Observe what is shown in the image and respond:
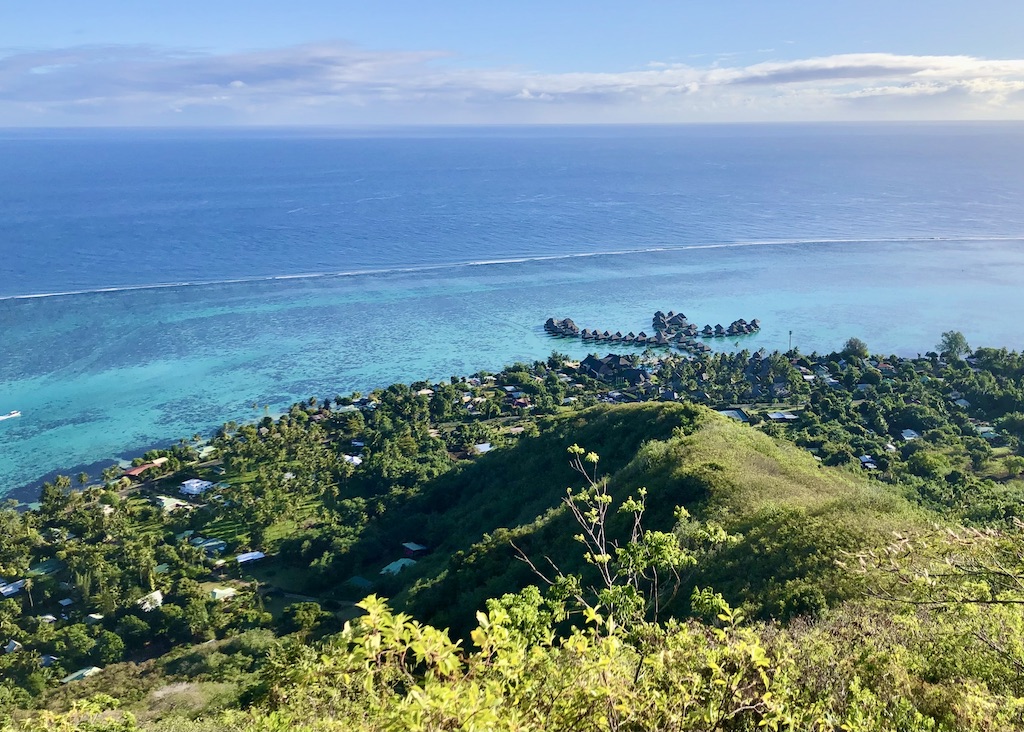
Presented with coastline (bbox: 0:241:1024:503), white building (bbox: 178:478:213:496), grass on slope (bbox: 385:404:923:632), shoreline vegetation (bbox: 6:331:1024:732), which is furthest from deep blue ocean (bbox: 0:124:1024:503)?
grass on slope (bbox: 385:404:923:632)

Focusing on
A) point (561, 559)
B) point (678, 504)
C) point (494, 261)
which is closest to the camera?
point (561, 559)

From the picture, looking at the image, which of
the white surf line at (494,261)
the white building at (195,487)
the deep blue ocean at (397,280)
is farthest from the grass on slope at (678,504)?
the white surf line at (494,261)

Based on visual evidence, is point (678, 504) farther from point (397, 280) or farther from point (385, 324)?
point (397, 280)

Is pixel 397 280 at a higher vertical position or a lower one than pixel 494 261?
lower

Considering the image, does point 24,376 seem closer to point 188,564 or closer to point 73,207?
point 188,564

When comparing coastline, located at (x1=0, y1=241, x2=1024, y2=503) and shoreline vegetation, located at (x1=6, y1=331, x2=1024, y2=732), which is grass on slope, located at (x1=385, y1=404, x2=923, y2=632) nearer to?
shoreline vegetation, located at (x1=6, y1=331, x2=1024, y2=732)

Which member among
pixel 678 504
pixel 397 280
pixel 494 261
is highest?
pixel 494 261

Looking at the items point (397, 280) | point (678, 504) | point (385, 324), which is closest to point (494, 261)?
point (397, 280)

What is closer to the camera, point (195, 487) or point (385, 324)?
point (195, 487)
